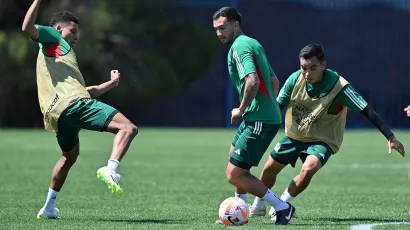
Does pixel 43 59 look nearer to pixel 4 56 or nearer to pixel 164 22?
pixel 4 56

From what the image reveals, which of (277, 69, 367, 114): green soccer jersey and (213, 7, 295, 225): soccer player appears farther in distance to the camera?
(277, 69, 367, 114): green soccer jersey

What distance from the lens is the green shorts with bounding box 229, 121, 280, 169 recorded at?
27.1ft

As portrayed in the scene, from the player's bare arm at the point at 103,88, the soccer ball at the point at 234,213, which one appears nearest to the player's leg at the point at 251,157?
the soccer ball at the point at 234,213

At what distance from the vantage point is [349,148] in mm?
22531

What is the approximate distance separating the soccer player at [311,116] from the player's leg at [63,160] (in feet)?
6.40

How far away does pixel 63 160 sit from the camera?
360 inches

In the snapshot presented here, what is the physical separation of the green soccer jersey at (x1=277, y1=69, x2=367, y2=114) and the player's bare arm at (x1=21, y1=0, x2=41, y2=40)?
2.51 meters

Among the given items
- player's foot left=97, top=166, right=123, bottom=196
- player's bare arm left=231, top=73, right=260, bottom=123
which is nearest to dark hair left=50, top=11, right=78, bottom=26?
player's foot left=97, top=166, right=123, bottom=196

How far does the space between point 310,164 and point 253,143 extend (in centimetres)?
79

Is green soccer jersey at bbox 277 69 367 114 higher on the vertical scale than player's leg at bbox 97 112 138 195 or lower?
higher

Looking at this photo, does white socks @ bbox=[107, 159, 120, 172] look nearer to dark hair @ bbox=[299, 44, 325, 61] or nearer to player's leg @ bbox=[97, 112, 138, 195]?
player's leg @ bbox=[97, 112, 138, 195]

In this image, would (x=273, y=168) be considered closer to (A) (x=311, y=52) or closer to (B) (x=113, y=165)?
(A) (x=311, y=52)

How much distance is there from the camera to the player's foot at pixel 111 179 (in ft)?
25.6

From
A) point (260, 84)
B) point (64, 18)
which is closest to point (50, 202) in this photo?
point (64, 18)
